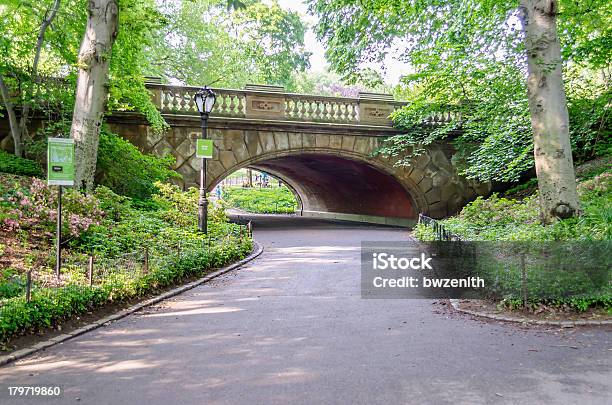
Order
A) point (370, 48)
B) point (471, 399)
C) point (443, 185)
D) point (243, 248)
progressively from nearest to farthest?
point (471, 399) → point (243, 248) → point (370, 48) → point (443, 185)

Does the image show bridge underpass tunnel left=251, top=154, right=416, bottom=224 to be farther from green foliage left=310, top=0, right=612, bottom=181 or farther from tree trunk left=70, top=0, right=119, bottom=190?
tree trunk left=70, top=0, right=119, bottom=190

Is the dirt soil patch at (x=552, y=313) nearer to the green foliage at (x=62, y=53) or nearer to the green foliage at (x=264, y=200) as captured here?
the green foliage at (x=62, y=53)

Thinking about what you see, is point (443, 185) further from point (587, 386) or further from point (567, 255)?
point (587, 386)

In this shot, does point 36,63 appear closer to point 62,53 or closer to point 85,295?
point 62,53

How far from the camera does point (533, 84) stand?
28.7ft

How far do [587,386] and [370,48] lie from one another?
17499 mm

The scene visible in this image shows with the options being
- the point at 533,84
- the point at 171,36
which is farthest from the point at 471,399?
the point at 171,36

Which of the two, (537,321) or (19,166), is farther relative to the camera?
(19,166)

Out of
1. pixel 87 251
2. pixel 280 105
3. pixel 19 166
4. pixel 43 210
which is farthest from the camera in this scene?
pixel 280 105

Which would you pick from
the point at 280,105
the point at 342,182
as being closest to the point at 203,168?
the point at 280,105

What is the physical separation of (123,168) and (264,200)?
88.6 ft

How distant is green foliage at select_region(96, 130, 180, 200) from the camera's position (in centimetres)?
1477
